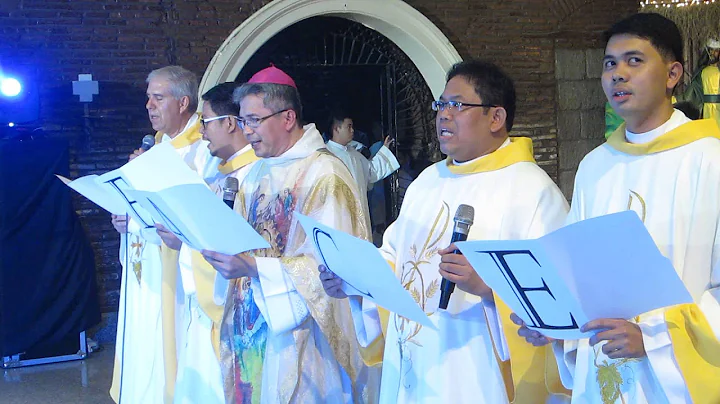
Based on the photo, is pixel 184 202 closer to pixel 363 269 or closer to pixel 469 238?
pixel 363 269

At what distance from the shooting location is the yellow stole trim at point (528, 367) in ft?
7.61

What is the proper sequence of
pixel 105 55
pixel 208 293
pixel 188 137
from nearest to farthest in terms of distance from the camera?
pixel 208 293, pixel 188 137, pixel 105 55

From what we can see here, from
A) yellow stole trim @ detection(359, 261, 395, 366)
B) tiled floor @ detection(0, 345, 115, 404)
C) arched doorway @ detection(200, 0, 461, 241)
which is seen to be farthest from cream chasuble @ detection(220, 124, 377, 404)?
arched doorway @ detection(200, 0, 461, 241)

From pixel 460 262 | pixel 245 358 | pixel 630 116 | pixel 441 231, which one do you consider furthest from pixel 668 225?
pixel 245 358

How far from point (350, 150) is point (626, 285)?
643 cm

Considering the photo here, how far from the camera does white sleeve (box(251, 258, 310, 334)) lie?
2.92 m

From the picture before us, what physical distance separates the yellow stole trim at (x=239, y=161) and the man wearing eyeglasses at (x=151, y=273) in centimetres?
45

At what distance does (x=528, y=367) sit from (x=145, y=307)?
257cm

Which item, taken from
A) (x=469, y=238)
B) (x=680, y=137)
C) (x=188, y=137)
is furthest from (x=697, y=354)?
(x=188, y=137)

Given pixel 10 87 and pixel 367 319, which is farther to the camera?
pixel 10 87

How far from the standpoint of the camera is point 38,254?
21.5ft

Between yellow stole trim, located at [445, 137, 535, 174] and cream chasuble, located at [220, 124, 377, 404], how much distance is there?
1.92 ft

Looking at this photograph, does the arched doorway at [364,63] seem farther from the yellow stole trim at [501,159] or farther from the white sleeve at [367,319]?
the yellow stole trim at [501,159]

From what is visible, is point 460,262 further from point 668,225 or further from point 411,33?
point 411,33
